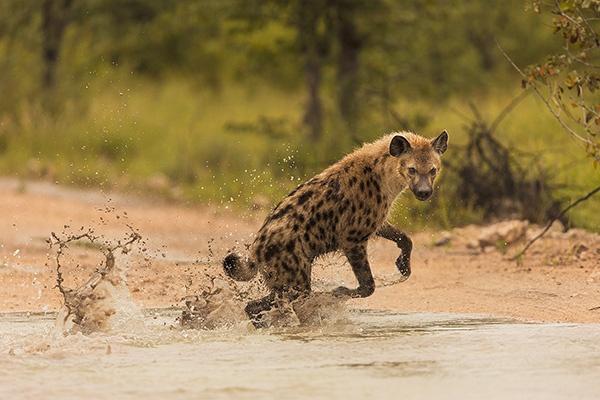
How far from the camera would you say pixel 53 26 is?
78.0ft

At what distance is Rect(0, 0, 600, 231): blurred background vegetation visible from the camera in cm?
1335

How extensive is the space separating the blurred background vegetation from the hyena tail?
4.47 metres

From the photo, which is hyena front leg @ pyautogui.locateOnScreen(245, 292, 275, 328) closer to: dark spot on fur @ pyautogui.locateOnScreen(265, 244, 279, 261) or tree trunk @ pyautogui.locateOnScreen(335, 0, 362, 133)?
dark spot on fur @ pyautogui.locateOnScreen(265, 244, 279, 261)

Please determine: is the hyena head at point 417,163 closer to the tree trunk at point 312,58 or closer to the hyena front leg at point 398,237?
the hyena front leg at point 398,237

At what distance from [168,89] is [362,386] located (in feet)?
75.8

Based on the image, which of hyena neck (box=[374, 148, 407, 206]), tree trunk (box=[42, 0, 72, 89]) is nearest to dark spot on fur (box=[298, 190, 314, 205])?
hyena neck (box=[374, 148, 407, 206])

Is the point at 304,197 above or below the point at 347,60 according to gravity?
below

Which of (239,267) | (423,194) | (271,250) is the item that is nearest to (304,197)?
(271,250)

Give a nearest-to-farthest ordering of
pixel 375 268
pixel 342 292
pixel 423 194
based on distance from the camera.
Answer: pixel 342 292 < pixel 423 194 < pixel 375 268

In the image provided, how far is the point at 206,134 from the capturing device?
21.7m

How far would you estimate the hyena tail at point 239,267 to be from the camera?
27.3 feet

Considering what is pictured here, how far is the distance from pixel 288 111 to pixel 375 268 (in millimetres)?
15161

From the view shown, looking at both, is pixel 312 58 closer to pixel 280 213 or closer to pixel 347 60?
pixel 347 60

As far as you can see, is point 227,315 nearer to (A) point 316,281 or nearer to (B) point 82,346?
(B) point 82,346
